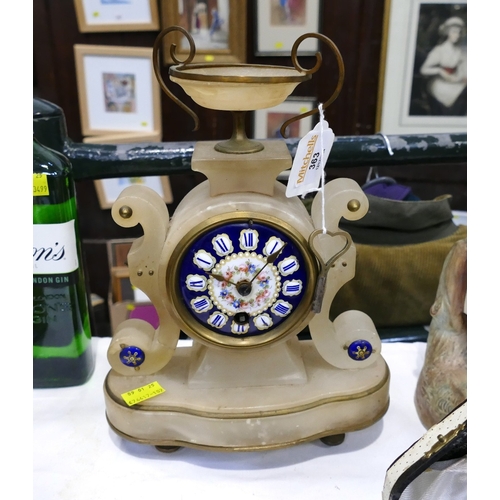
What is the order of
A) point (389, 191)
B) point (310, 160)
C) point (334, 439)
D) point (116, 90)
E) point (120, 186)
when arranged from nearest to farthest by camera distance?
point (310, 160), point (334, 439), point (389, 191), point (116, 90), point (120, 186)

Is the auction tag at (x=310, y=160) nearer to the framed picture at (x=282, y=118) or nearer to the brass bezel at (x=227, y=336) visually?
the brass bezel at (x=227, y=336)

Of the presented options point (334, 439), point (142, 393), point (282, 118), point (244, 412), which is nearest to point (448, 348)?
point (334, 439)

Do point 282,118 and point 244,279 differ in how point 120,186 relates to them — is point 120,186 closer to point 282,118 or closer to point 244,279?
point 282,118

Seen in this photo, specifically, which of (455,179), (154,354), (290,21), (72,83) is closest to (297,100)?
(290,21)

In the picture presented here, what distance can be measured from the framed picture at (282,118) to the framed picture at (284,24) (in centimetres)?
16

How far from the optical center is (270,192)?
844 millimetres

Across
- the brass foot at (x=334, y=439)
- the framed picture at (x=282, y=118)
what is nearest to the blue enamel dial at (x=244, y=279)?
the brass foot at (x=334, y=439)

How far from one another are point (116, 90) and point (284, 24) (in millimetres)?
595

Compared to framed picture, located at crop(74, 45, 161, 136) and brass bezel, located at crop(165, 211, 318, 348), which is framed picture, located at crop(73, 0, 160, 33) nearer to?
framed picture, located at crop(74, 45, 161, 136)

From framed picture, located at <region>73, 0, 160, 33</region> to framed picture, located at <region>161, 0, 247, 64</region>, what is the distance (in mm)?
41

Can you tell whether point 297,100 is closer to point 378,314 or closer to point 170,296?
point 378,314

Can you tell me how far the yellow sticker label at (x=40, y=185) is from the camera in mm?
951

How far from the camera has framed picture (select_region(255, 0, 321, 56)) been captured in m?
1.65

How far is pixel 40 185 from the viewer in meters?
0.96
